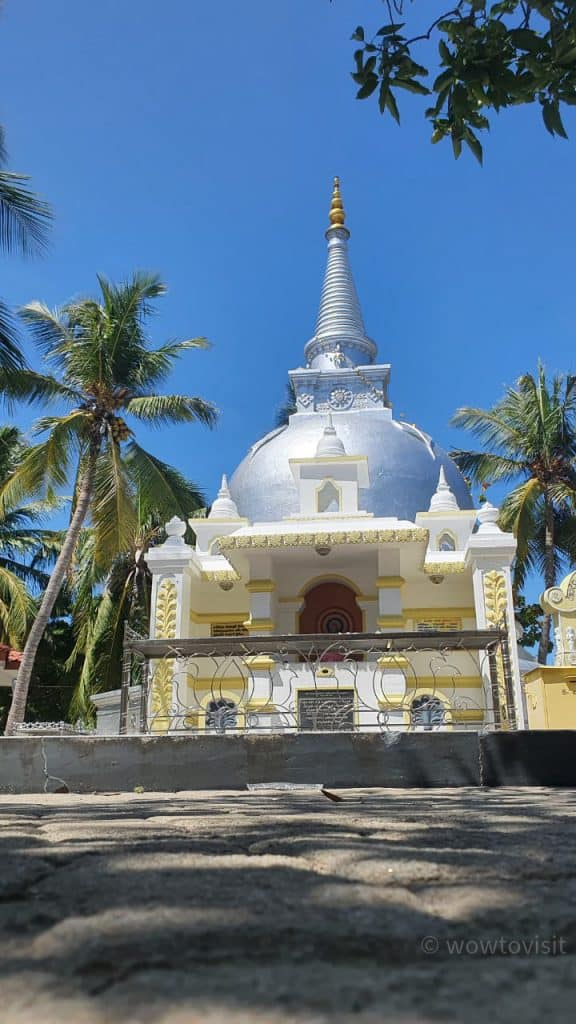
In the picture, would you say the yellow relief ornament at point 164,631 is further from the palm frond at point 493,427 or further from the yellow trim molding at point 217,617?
the palm frond at point 493,427

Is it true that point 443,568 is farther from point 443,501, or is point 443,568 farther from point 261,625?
point 261,625

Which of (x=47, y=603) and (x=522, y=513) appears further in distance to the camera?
(x=522, y=513)

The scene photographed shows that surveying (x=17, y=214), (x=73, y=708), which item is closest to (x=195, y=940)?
(x=17, y=214)

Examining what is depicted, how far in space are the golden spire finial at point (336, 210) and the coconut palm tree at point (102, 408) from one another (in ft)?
50.8

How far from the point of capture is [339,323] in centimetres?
2684

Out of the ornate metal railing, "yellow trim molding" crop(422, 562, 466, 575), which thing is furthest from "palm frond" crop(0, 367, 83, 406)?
"yellow trim molding" crop(422, 562, 466, 575)

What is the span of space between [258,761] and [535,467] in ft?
55.1

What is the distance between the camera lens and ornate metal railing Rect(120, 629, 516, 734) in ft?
27.3

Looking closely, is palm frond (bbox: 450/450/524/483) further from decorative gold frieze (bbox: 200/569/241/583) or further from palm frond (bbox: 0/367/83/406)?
palm frond (bbox: 0/367/83/406)

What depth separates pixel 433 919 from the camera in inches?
53.7

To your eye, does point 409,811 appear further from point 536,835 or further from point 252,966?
point 252,966

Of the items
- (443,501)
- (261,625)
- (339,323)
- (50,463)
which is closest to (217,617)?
(261,625)

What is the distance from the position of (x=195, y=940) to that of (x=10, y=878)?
68 cm

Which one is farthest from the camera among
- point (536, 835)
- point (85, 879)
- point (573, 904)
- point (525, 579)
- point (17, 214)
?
point (525, 579)
